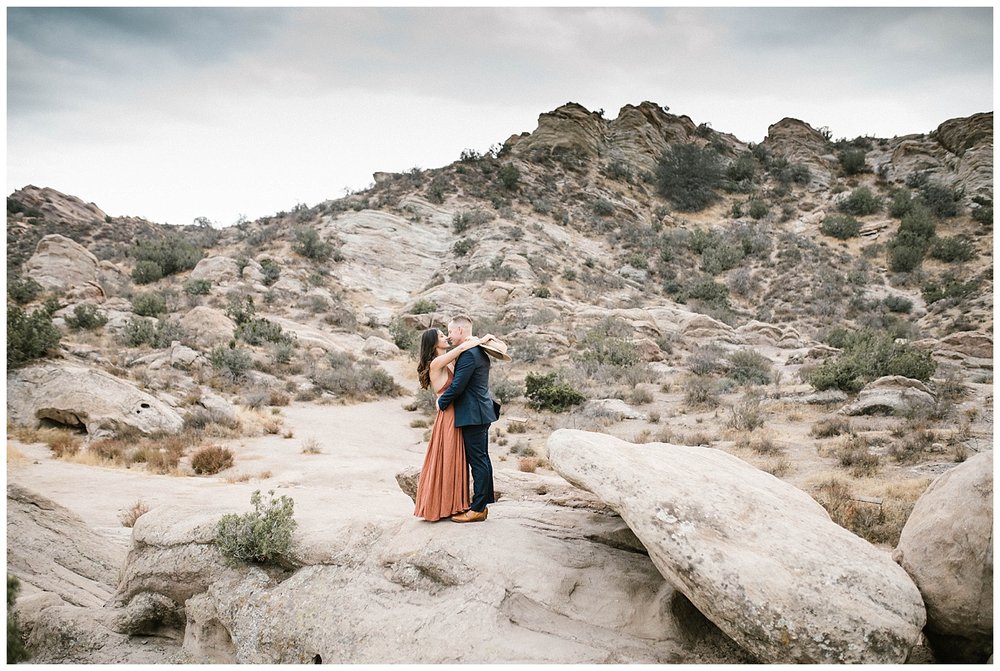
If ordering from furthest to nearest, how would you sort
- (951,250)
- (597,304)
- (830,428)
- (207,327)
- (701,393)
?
(951,250) → (597,304) → (207,327) → (701,393) → (830,428)

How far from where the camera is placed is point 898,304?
25.1 meters

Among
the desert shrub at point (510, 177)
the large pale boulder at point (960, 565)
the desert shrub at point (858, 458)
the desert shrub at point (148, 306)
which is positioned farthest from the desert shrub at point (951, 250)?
the desert shrub at point (148, 306)

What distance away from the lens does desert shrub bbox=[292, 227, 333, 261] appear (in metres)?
28.7

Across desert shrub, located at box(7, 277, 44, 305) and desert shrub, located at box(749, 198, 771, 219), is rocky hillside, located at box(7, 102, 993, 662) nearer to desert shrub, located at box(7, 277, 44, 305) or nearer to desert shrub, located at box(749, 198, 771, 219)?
desert shrub, located at box(7, 277, 44, 305)

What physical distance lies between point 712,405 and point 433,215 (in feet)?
89.2

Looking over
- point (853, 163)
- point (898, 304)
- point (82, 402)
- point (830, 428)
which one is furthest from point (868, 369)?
point (853, 163)

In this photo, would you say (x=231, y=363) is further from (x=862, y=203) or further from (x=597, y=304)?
(x=862, y=203)

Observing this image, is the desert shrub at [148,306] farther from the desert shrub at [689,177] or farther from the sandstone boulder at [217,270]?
the desert shrub at [689,177]

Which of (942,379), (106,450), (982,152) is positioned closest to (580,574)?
(106,450)

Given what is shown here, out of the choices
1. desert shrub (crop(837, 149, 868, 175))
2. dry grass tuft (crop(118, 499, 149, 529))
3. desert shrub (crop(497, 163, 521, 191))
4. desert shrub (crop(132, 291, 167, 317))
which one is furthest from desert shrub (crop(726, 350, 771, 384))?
desert shrub (crop(837, 149, 868, 175))

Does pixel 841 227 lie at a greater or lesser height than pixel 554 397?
greater

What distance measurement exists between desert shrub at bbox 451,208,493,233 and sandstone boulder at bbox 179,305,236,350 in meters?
18.2

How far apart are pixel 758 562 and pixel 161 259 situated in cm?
3120

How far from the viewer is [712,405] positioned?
1231cm
